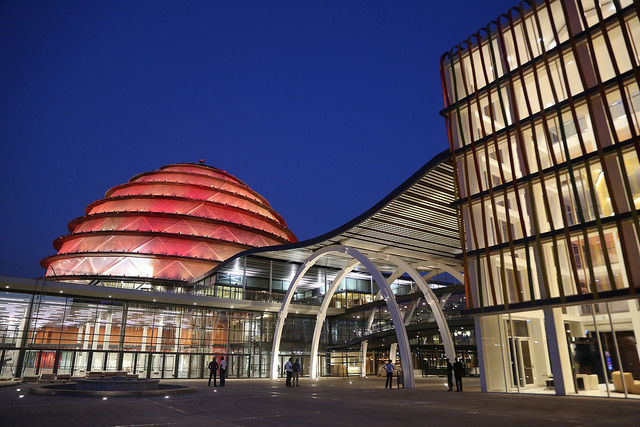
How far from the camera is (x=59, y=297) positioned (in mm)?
35875

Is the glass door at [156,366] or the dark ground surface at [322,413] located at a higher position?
the glass door at [156,366]

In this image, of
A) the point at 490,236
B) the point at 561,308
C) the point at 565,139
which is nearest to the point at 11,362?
the point at 490,236

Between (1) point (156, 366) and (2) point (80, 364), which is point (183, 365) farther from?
(2) point (80, 364)

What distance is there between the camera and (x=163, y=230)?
46.6 meters

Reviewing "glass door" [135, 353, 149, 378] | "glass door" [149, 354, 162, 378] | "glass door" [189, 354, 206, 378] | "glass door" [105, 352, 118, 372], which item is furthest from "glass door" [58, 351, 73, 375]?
"glass door" [189, 354, 206, 378]

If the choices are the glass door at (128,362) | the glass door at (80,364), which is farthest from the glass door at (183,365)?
the glass door at (80,364)

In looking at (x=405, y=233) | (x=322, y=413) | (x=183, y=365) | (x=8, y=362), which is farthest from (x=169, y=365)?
(x=322, y=413)

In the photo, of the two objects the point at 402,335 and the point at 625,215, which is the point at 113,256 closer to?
the point at 402,335

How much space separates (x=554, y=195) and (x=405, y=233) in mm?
12657

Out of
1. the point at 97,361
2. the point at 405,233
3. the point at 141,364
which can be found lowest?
the point at 141,364

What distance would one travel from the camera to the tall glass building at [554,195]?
1719cm

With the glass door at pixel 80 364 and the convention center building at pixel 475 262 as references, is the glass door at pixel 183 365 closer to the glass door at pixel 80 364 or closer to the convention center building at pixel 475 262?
the convention center building at pixel 475 262

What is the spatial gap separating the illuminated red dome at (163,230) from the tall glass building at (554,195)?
30.7 meters

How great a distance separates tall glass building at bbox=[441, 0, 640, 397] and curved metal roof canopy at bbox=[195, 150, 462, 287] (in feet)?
7.36
